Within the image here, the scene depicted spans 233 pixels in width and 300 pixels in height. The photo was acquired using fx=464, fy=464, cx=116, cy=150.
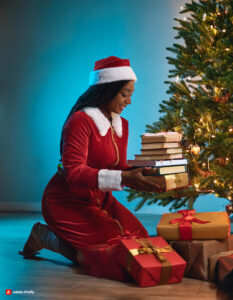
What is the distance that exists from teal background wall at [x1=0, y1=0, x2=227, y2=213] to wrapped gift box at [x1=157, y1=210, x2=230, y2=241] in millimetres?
2856

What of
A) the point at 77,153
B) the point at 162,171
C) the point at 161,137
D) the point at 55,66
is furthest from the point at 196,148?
the point at 55,66

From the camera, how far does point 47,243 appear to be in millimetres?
2344

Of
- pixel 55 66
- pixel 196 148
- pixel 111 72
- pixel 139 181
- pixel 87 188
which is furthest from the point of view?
pixel 55 66

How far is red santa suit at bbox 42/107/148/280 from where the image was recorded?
2.09m

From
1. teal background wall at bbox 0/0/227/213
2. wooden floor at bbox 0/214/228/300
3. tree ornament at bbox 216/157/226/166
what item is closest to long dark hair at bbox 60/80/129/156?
wooden floor at bbox 0/214/228/300

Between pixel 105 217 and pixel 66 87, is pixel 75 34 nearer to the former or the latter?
pixel 66 87

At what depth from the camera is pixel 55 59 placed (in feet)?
17.9

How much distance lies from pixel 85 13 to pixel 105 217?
11.9 feet

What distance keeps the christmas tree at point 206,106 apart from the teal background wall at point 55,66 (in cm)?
195

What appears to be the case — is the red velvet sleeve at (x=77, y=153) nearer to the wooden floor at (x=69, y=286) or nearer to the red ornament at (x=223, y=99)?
the wooden floor at (x=69, y=286)

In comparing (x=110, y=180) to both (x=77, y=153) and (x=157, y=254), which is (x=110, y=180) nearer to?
(x=77, y=153)

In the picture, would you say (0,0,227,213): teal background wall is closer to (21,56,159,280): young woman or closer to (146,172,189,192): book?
(21,56,159,280): young woman

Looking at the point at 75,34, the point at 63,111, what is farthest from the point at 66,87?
the point at 75,34

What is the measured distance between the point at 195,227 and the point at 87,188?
511 millimetres
